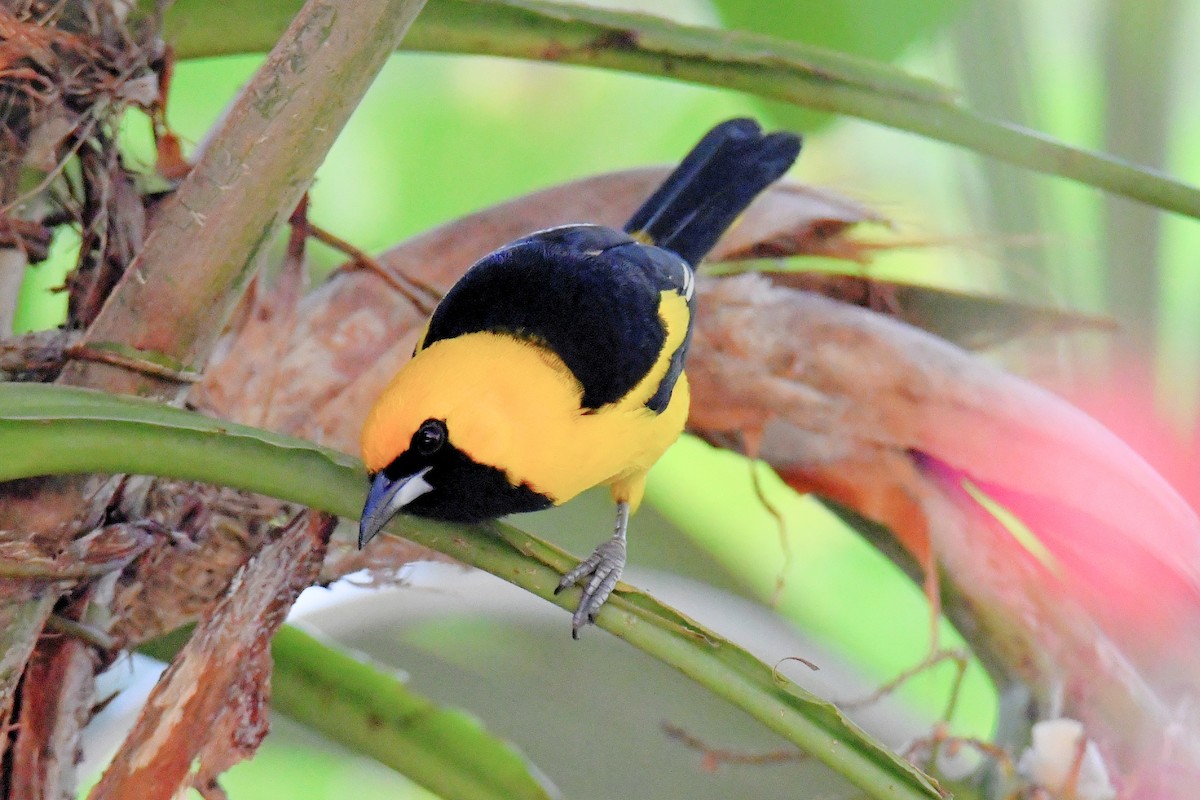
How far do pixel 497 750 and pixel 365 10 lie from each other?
24.8 inches

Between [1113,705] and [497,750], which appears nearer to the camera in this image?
[497,750]

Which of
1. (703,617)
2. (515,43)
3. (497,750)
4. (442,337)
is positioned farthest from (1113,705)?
(515,43)

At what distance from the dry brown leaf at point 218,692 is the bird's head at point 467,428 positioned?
0.20 metres

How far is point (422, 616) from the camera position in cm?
143

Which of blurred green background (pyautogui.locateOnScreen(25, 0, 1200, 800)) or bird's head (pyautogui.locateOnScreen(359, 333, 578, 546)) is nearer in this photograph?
bird's head (pyautogui.locateOnScreen(359, 333, 578, 546))

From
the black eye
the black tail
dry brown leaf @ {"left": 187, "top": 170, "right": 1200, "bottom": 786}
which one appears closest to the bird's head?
the black eye

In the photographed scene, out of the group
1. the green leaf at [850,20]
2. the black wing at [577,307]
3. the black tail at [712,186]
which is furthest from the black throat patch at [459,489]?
the green leaf at [850,20]

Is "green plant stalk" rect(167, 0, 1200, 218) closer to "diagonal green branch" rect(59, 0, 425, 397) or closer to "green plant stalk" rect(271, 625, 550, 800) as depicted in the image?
"diagonal green branch" rect(59, 0, 425, 397)

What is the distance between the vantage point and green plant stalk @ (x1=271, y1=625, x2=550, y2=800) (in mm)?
957

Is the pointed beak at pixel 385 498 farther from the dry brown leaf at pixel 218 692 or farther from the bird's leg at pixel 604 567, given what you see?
the bird's leg at pixel 604 567

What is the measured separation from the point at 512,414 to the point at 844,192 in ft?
1.85

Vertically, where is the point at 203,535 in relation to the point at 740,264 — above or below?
below

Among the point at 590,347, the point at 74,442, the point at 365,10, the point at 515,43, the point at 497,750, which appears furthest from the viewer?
the point at 590,347

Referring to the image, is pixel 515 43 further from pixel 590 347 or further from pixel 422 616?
pixel 422 616
